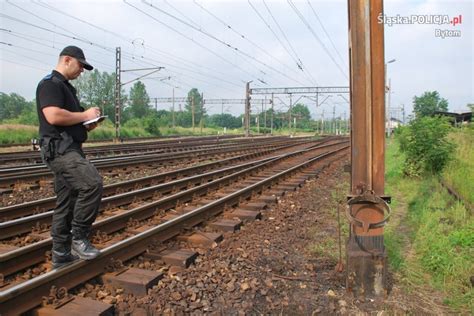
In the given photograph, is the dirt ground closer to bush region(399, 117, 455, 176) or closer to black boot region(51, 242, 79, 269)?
black boot region(51, 242, 79, 269)

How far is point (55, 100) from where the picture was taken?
3.56 metres

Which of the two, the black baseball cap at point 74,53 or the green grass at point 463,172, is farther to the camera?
the green grass at point 463,172

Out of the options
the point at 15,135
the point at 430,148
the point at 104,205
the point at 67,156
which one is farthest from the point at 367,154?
the point at 15,135

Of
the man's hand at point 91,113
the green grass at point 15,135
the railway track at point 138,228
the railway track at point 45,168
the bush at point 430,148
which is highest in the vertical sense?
the green grass at point 15,135

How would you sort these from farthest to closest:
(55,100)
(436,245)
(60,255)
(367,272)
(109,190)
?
(109,190) → (436,245) → (367,272) → (60,255) → (55,100)

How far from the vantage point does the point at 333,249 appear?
5316 millimetres

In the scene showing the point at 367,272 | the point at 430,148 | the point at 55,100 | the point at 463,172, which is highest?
the point at 55,100

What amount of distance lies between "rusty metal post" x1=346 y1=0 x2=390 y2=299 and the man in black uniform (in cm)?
257

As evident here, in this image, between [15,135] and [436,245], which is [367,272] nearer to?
[436,245]

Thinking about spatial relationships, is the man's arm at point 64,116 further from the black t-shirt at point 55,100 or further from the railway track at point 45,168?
A: the railway track at point 45,168

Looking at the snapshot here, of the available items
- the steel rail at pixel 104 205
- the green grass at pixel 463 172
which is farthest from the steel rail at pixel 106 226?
the green grass at pixel 463 172

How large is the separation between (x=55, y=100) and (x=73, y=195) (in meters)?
0.92

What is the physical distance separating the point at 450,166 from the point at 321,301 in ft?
31.3

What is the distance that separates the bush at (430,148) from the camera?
38.6 ft
